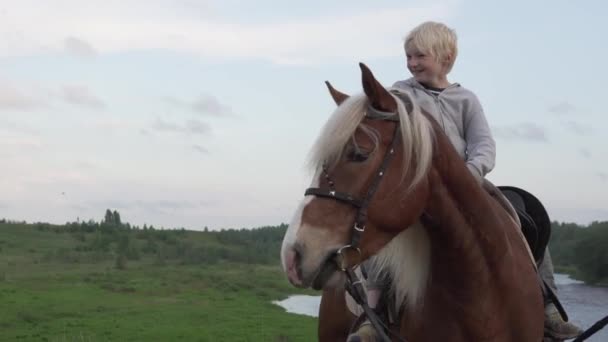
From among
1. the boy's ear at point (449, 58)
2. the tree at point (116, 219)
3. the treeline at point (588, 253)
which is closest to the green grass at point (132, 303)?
the boy's ear at point (449, 58)

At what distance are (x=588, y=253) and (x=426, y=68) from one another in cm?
5756

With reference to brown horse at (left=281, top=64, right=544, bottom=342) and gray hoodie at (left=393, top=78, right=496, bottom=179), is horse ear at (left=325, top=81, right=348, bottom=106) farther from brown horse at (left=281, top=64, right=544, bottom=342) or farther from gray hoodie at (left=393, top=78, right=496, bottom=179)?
gray hoodie at (left=393, top=78, right=496, bottom=179)

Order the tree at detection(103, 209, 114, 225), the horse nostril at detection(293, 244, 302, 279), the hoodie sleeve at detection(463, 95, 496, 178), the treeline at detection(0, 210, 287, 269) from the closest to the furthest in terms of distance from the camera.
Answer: the horse nostril at detection(293, 244, 302, 279) < the hoodie sleeve at detection(463, 95, 496, 178) < the treeline at detection(0, 210, 287, 269) < the tree at detection(103, 209, 114, 225)

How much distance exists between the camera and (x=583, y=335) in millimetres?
4637

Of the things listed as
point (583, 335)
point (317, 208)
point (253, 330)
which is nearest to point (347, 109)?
point (317, 208)

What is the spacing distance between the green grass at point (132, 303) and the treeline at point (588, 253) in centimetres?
2322

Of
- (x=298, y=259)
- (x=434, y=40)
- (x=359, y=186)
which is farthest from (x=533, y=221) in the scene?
(x=298, y=259)

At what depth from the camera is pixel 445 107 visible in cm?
468

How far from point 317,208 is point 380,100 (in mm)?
619

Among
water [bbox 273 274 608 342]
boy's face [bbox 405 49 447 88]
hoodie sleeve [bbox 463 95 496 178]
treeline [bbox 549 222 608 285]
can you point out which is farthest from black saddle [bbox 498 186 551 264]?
treeline [bbox 549 222 608 285]

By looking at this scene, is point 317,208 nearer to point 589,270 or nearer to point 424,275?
point 424,275

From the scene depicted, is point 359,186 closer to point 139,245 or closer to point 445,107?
point 445,107

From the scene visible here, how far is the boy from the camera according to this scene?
4492 millimetres

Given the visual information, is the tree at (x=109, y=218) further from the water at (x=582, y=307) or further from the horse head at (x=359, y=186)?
the horse head at (x=359, y=186)
